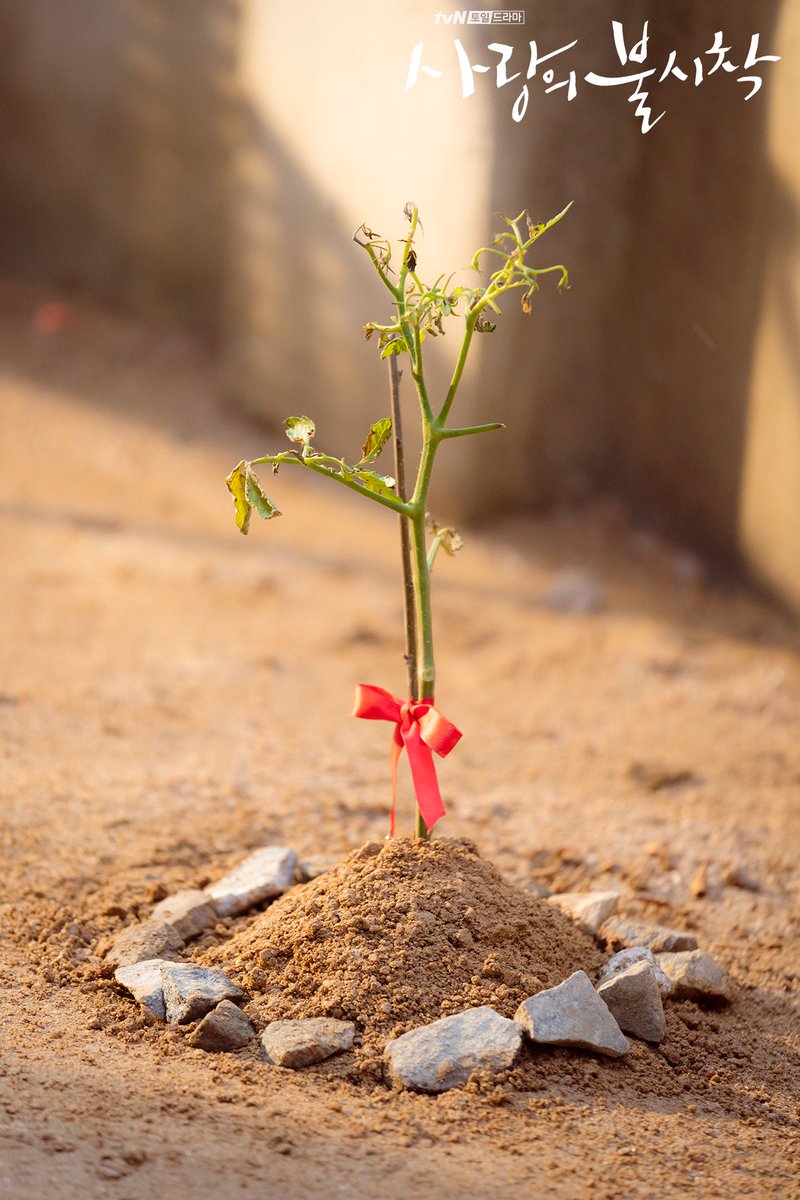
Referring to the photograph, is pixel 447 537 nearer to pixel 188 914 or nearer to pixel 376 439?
pixel 376 439

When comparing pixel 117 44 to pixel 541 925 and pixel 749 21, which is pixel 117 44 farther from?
pixel 541 925

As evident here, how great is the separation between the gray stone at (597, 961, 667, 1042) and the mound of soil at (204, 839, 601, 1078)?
80 mm

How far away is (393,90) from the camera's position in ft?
12.5

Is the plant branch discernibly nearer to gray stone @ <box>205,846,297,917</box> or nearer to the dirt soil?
the dirt soil

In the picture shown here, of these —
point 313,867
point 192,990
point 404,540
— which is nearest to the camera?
point 192,990

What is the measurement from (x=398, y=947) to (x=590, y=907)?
17.4 inches

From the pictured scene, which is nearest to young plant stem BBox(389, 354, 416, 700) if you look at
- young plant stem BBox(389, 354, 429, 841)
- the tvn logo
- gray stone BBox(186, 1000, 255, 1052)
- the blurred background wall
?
young plant stem BBox(389, 354, 429, 841)

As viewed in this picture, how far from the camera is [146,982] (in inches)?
67.9

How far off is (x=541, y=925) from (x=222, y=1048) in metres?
0.49

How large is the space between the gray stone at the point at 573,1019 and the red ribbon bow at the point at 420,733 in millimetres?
278

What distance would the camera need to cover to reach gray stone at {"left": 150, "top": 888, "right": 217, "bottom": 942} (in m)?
1.92

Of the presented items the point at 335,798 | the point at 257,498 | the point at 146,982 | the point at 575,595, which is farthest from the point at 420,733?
the point at 575,595

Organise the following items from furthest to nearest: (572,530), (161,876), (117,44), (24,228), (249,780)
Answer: (24,228), (117,44), (572,530), (249,780), (161,876)

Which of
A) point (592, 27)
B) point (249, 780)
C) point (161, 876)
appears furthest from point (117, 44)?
point (161, 876)
